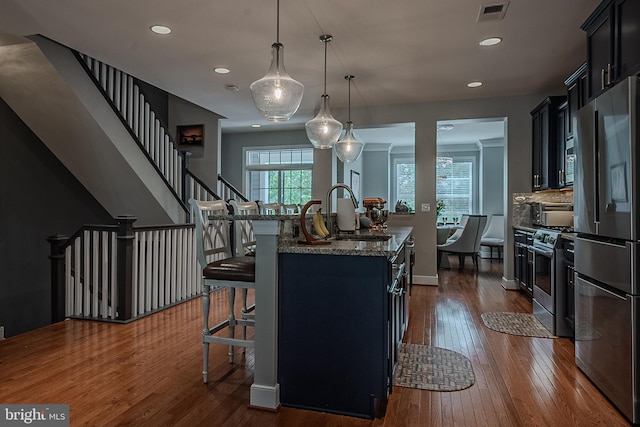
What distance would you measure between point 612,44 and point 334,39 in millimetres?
2134

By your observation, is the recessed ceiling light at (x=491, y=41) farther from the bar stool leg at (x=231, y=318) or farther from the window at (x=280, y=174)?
the window at (x=280, y=174)

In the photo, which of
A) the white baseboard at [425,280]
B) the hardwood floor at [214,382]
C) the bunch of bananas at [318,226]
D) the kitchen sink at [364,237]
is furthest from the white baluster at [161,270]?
the white baseboard at [425,280]

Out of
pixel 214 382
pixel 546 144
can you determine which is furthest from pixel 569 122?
pixel 214 382

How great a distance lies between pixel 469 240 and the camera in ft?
22.6

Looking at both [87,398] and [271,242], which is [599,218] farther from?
[87,398]

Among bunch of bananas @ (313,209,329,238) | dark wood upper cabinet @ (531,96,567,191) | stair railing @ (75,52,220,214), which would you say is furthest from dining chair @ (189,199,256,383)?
dark wood upper cabinet @ (531,96,567,191)

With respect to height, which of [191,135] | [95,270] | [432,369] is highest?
[191,135]

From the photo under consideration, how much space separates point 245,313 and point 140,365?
2.56ft

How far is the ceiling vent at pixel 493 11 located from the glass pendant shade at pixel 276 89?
1.55 meters

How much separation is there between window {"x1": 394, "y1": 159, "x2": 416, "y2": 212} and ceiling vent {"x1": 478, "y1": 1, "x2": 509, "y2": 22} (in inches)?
276

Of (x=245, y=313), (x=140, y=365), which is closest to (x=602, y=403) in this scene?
(x=245, y=313)

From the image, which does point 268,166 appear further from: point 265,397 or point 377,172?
point 265,397

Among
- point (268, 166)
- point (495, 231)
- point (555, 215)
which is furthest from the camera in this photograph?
point (268, 166)

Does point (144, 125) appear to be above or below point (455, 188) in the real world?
above
